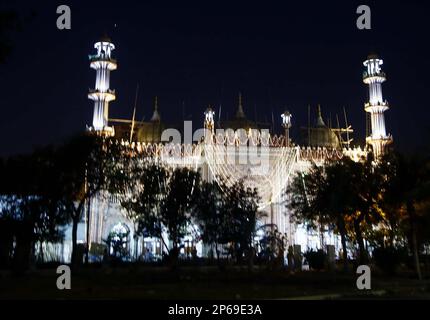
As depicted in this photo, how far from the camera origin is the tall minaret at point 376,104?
199ft

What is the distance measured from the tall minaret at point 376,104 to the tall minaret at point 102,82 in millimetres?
31847

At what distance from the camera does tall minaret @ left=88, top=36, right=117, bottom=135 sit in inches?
2240

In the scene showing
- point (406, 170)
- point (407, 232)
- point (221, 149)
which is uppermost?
point (221, 149)

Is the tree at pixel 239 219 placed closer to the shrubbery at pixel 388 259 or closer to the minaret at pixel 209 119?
the shrubbery at pixel 388 259

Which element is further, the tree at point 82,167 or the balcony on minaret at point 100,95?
the balcony on minaret at point 100,95

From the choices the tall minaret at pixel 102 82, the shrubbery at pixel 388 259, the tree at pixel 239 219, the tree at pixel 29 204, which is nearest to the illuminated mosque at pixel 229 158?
the tall minaret at pixel 102 82

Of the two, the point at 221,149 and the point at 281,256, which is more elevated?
the point at 221,149

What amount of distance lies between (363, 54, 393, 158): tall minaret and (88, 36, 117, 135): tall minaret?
A: 104 ft

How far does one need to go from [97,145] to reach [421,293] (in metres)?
22.4

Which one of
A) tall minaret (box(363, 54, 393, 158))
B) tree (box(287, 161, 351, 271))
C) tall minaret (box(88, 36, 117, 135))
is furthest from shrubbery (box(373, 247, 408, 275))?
tall minaret (box(88, 36, 117, 135))

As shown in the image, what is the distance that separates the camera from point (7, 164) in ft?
113
